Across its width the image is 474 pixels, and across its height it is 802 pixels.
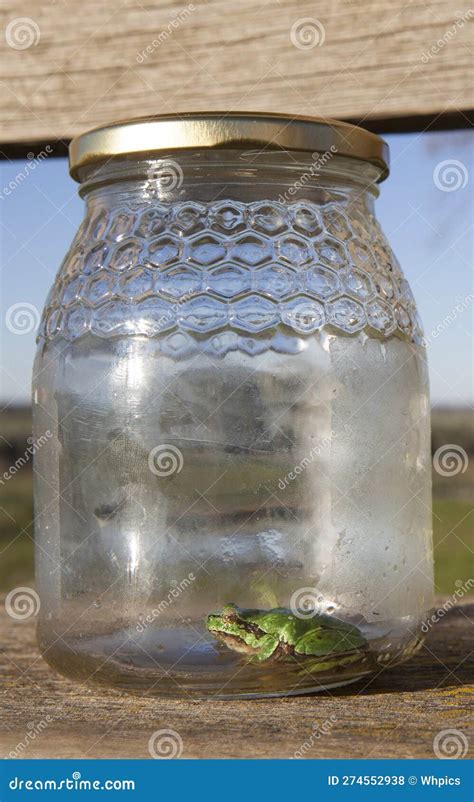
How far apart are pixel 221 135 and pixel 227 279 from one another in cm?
14

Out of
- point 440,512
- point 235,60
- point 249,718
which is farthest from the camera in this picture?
point 440,512

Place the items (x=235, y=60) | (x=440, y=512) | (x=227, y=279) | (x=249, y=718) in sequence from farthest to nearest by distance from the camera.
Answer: (x=440, y=512) → (x=235, y=60) → (x=227, y=279) → (x=249, y=718)

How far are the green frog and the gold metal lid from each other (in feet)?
1.49

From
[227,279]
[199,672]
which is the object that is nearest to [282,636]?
[199,672]

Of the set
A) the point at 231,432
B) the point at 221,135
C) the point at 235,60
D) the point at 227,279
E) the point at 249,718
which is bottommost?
the point at 249,718

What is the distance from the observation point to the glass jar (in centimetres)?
107

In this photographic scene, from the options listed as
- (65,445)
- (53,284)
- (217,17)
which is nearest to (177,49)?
(217,17)

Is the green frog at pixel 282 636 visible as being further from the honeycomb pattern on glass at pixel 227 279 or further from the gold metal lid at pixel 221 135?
the gold metal lid at pixel 221 135

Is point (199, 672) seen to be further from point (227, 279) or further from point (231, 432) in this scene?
point (227, 279)

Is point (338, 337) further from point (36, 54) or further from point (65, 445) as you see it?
point (36, 54)

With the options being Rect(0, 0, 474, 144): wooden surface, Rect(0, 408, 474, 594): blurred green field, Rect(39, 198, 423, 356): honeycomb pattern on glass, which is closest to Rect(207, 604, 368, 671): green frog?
Rect(39, 198, 423, 356): honeycomb pattern on glass

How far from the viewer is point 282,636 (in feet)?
3.41

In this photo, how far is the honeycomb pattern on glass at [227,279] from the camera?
3.56ft

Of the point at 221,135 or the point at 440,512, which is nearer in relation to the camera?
the point at 221,135
